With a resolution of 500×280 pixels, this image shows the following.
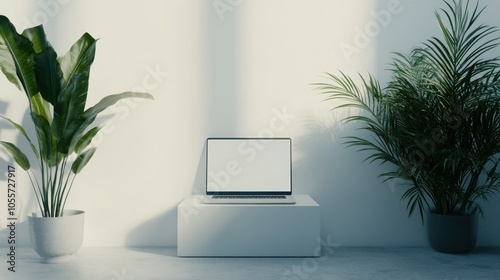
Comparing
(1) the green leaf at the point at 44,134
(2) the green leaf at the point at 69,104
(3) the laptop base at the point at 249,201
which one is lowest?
(3) the laptop base at the point at 249,201

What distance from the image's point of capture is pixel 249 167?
3090 millimetres

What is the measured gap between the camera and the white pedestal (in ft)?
9.08

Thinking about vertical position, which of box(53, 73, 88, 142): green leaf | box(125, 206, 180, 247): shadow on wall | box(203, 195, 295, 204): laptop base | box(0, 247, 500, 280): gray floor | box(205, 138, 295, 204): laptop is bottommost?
box(0, 247, 500, 280): gray floor

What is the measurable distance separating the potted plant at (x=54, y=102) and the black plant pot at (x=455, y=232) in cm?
197

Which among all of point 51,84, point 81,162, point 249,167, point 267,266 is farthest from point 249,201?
point 51,84

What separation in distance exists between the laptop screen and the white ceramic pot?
0.87 metres

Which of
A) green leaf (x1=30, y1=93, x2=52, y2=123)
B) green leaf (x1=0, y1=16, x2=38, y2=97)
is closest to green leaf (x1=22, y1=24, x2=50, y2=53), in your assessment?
green leaf (x1=0, y1=16, x2=38, y2=97)

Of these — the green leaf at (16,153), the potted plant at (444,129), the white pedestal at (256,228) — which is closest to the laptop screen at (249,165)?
the white pedestal at (256,228)

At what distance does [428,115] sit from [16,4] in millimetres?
2705

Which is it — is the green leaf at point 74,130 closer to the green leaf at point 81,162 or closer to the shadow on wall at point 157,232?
the green leaf at point 81,162

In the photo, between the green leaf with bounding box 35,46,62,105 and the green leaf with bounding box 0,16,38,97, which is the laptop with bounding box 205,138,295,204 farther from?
the green leaf with bounding box 0,16,38,97

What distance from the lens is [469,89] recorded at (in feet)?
9.07

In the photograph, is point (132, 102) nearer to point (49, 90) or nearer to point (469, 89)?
point (49, 90)

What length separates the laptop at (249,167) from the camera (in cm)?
307
